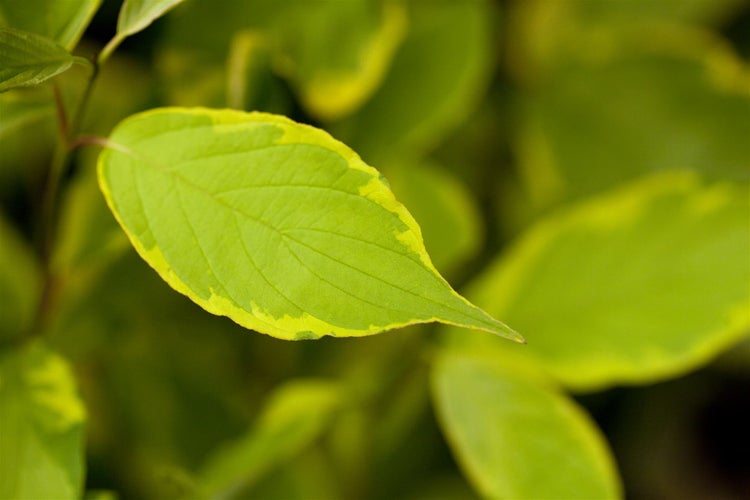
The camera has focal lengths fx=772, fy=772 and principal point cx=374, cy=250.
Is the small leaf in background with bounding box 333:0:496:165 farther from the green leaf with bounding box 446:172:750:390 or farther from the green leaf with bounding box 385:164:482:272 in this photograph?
the green leaf with bounding box 446:172:750:390

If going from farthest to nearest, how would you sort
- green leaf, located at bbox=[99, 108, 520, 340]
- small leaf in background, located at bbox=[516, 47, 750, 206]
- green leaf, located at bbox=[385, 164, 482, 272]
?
1. small leaf in background, located at bbox=[516, 47, 750, 206]
2. green leaf, located at bbox=[385, 164, 482, 272]
3. green leaf, located at bbox=[99, 108, 520, 340]

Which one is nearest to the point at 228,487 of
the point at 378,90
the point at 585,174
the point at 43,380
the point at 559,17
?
the point at 43,380

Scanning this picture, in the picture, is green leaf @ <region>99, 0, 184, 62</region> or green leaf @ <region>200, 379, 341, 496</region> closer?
green leaf @ <region>99, 0, 184, 62</region>

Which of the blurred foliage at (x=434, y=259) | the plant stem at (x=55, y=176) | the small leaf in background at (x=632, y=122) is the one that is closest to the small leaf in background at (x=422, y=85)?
the blurred foliage at (x=434, y=259)

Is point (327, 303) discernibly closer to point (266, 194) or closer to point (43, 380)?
point (266, 194)

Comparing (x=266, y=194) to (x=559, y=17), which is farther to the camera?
(x=559, y=17)

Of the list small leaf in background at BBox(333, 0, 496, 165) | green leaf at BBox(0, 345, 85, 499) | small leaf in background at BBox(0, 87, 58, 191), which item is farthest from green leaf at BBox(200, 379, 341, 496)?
small leaf in background at BBox(0, 87, 58, 191)

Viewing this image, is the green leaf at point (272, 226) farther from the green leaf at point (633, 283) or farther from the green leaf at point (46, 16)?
the green leaf at point (633, 283)
